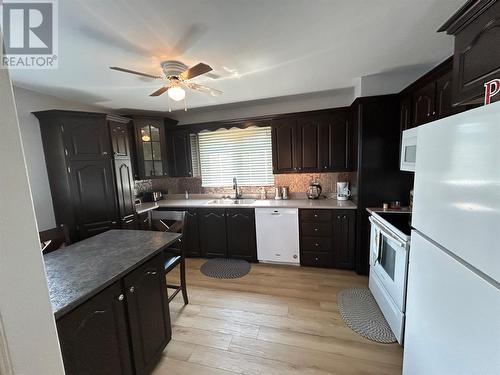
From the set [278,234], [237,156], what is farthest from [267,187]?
[278,234]

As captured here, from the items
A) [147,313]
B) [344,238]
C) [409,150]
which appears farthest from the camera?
[344,238]

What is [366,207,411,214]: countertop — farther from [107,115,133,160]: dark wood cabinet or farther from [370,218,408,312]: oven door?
[107,115,133,160]: dark wood cabinet

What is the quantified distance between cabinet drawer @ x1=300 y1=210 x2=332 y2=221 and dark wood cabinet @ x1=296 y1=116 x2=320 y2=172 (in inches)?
27.0

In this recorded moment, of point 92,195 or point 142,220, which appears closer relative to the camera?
point 92,195

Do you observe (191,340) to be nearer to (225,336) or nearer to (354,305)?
(225,336)

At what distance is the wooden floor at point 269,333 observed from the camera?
5.32 ft

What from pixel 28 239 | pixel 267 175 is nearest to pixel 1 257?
pixel 28 239

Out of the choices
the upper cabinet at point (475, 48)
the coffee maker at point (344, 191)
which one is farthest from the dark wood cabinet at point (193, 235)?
the upper cabinet at point (475, 48)

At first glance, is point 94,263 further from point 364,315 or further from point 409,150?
point 409,150

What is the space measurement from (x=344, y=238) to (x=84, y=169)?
351 centimetres

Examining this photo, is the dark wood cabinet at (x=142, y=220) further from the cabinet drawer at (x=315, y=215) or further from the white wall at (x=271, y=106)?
the cabinet drawer at (x=315, y=215)

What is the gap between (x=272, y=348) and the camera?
69.8 inches

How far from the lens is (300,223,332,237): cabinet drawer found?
2934 millimetres

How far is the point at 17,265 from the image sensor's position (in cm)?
53
